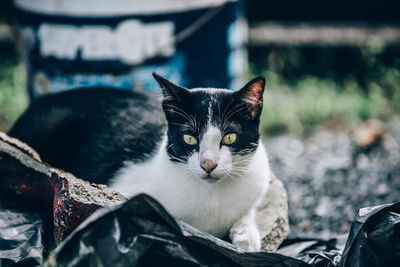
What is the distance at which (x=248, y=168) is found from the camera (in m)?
1.72

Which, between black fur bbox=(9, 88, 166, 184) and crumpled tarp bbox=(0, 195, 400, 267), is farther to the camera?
black fur bbox=(9, 88, 166, 184)

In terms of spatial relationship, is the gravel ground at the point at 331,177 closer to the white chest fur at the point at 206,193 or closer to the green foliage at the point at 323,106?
the green foliage at the point at 323,106

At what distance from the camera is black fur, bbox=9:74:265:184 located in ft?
5.68

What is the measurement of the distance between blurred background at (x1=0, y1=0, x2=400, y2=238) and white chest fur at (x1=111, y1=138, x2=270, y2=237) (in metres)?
0.39

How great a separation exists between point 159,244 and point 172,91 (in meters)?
0.52

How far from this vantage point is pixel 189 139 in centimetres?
165

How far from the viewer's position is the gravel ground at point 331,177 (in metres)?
2.44

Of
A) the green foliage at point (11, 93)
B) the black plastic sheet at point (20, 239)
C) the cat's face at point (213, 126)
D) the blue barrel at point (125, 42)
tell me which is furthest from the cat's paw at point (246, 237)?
the green foliage at point (11, 93)

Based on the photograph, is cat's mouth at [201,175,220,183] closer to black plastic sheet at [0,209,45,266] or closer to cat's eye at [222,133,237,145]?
cat's eye at [222,133,237,145]

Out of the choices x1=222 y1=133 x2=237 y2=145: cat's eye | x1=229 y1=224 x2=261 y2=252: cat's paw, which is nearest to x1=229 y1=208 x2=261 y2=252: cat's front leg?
x1=229 y1=224 x2=261 y2=252: cat's paw

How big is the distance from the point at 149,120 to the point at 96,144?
0.24 meters

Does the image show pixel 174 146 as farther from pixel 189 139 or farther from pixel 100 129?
pixel 100 129

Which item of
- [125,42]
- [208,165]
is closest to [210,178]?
[208,165]

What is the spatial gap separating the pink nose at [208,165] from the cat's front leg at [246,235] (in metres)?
0.29
